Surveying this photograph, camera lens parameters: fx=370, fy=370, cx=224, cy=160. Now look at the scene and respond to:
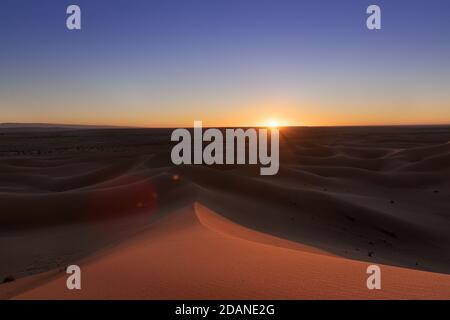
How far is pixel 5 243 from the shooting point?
10.6 meters

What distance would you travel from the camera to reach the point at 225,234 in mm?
7586

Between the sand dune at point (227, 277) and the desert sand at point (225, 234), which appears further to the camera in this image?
the desert sand at point (225, 234)

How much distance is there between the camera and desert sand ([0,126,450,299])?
14.2ft

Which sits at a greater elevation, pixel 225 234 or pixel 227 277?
pixel 225 234

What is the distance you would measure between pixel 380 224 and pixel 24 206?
13.0m

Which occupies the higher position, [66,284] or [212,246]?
[212,246]

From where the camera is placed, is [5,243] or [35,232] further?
[35,232]

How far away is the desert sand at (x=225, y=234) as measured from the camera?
4320 mm

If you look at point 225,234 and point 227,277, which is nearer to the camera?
point 227,277

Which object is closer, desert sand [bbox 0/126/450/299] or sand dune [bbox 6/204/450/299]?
sand dune [bbox 6/204/450/299]

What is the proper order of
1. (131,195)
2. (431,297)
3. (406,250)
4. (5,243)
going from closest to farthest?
(431,297) < (5,243) < (406,250) < (131,195)
